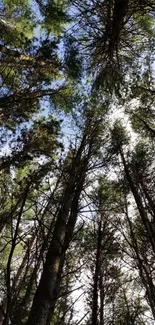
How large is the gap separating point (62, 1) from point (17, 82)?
3.10 metres

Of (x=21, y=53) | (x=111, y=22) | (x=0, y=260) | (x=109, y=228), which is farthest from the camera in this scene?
(x=0, y=260)

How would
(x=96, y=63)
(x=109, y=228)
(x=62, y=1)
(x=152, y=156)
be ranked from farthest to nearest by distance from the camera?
1. (x=152, y=156)
2. (x=109, y=228)
3. (x=62, y=1)
4. (x=96, y=63)

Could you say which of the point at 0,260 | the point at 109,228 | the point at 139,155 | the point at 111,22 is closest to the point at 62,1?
the point at 111,22

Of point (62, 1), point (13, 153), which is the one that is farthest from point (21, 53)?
point (13, 153)

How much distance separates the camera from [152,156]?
350 inches

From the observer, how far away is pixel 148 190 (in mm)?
7305

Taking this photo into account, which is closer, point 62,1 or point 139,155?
point 62,1

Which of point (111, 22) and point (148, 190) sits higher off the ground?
point (111, 22)

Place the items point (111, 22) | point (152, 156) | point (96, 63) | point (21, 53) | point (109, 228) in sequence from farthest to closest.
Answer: point (152, 156) → point (21, 53) → point (109, 228) → point (96, 63) → point (111, 22)

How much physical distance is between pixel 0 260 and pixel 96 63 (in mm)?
10757

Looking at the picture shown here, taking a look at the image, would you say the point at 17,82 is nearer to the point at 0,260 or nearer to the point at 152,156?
the point at 152,156

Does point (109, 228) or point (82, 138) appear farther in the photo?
point (109, 228)

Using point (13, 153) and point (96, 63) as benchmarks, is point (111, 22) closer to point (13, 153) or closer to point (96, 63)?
point (96, 63)

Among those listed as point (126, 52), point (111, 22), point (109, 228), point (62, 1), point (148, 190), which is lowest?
point (109, 228)
